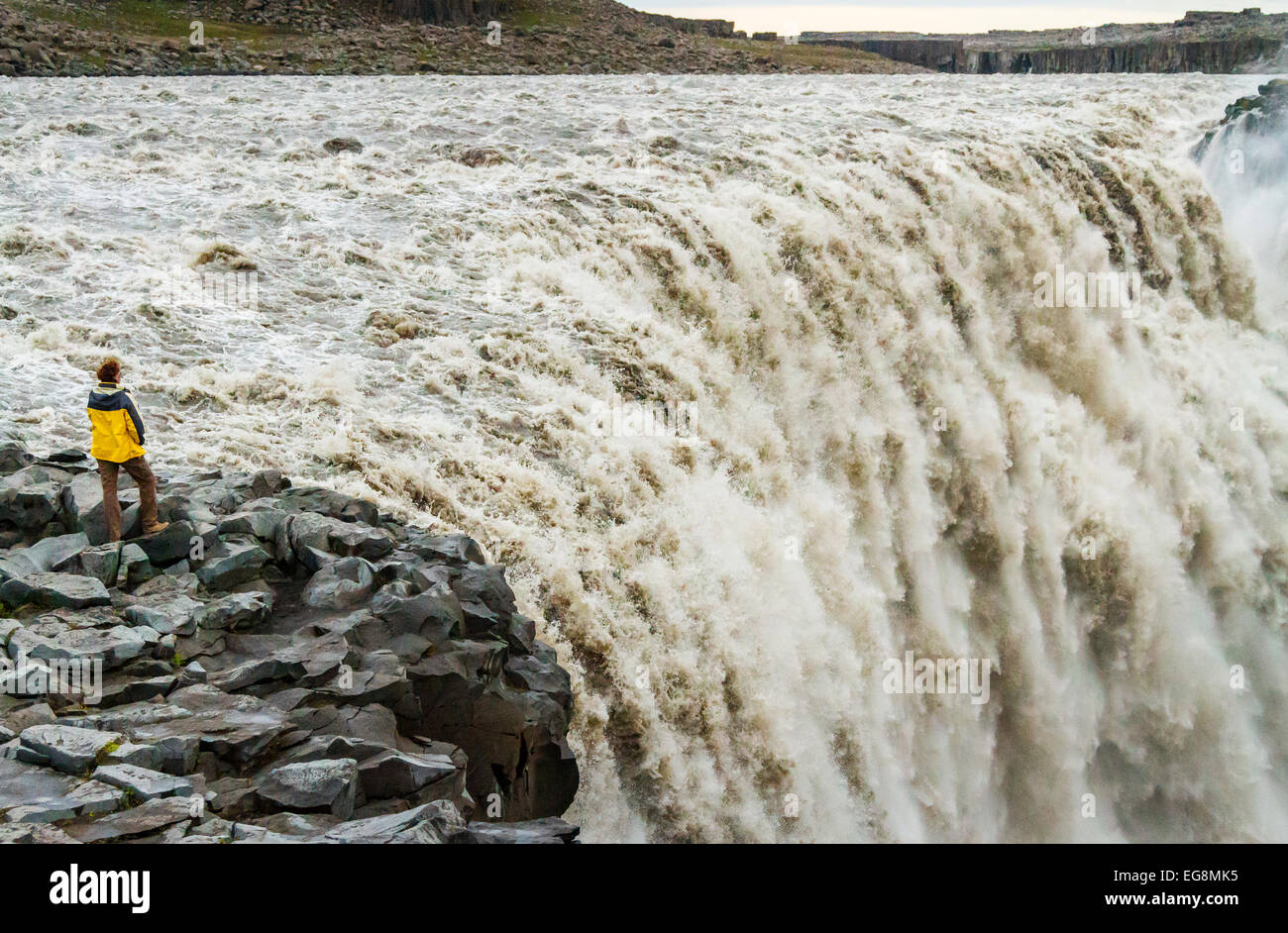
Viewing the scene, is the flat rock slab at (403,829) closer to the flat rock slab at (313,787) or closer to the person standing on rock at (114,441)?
the flat rock slab at (313,787)

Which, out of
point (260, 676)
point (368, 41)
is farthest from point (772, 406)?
point (368, 41)

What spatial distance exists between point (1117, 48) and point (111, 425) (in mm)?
98984

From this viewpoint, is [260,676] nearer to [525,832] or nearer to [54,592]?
[54,592]

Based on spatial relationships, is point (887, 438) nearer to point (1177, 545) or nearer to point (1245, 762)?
point (1177, 545)

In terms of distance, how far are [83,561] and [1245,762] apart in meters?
17.9

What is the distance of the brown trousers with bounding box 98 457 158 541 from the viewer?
29.4 feet

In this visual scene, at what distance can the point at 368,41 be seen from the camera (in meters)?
56.6

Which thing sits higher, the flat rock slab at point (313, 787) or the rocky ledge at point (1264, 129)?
the rocky ledge at point (1264, 129)

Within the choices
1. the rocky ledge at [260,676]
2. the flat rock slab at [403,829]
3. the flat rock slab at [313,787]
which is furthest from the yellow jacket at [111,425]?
the flat rock slab at [403,829]

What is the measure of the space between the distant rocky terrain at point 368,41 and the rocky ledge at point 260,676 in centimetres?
3678

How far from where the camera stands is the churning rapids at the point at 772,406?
1184 centimetres

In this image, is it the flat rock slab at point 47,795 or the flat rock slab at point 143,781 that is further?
the flat rock slab at point 143,781

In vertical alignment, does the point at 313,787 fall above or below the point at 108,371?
below
